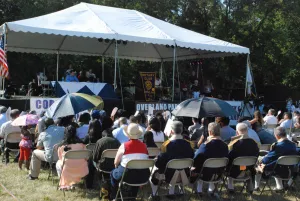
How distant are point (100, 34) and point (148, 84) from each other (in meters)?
4.44

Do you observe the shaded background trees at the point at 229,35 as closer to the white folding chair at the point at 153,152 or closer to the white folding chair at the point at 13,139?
the white folding chair at the point at 13,139

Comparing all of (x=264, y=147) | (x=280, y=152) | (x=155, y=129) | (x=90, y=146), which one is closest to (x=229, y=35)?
(x=264, y=147)

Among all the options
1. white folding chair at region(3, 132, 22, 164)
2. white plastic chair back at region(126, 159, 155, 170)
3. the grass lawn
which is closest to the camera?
white plastic chair back at region(126, 159, 155, 170)

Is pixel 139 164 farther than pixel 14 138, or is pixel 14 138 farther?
pixel 14 138

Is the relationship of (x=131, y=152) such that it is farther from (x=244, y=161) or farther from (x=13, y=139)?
(x=13, y=139)

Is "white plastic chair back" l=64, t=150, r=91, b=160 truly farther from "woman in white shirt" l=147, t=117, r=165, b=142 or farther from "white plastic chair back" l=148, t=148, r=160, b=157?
"woman in white shirt" l=147, t=117, r=165, b=142

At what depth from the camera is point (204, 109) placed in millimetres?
7180

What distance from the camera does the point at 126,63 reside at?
25141mm

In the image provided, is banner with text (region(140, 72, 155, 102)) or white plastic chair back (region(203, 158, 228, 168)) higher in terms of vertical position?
banner with text (region(140, 72, 155, 102))

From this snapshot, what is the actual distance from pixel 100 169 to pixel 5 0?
86.1ft

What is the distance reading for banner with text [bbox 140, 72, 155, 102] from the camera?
15261 millimetres

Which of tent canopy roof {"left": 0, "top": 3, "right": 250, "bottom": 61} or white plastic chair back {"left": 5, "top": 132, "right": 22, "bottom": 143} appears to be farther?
tent canopy roof {"left": 0, "top": 3, "right": 250, "bottom": 61}

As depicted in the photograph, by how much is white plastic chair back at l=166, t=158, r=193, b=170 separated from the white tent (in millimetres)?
6859

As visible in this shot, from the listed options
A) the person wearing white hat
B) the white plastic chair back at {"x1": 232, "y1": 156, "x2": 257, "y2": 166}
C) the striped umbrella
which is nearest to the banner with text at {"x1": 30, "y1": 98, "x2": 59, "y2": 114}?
the striped umbrella
